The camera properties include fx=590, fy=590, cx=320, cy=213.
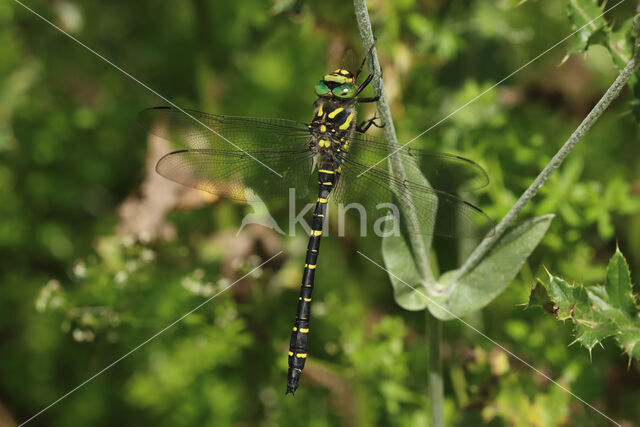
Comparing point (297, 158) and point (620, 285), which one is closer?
point (620, 285)

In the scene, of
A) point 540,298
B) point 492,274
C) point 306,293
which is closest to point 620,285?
point 540,298

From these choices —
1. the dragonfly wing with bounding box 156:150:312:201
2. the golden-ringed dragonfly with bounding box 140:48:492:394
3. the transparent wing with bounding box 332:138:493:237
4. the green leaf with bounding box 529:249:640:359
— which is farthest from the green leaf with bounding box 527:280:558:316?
the dragonfly wing with bounding box 156:150:312:201

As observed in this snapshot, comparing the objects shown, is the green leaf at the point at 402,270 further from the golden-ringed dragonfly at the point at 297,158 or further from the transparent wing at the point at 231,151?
the transparent wing at the point at 231,151

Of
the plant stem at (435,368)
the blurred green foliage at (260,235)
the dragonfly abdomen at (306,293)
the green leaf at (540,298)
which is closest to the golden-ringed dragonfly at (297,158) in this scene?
the dragonfly abdomen at (306,293)

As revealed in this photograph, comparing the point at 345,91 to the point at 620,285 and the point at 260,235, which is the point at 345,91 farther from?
the point at 620,285

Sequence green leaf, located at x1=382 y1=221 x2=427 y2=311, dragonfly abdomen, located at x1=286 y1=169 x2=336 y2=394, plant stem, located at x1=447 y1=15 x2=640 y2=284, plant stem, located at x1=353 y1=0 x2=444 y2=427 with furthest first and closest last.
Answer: dragonfly abdomen, located at x1=286 y1=169 x2=336 y2=394
green leaf, located at x1=382 y1=221 x2=427 y2=311
plant stem, located at x1=353 y1=0 x2=444 y2=427
plant stem, located at x1=447 y1=15 x2=640 y2=284

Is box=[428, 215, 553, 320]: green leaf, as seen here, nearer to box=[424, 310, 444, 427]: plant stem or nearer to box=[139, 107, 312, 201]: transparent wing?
box=[424, 310, 444, 427]: plant stem

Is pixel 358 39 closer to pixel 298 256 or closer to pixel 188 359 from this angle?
pixel 298 256
